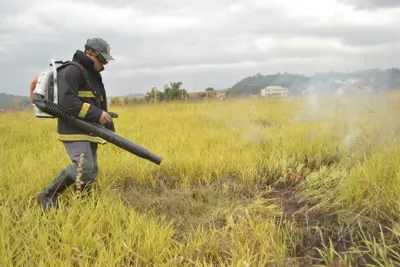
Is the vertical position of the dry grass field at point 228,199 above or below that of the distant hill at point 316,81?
below

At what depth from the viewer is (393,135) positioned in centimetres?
421

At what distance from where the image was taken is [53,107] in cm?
325

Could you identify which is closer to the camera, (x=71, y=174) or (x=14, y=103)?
(x=71, y=174)

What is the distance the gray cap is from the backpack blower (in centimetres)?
24

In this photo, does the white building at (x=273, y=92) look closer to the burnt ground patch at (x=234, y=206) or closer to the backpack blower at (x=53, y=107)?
the burnt ground patch at (x=234, y=206)

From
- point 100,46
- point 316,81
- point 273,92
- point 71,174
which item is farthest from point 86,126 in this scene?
point 273,92

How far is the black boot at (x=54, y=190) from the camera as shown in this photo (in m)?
3.31

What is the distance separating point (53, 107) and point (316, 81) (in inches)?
192

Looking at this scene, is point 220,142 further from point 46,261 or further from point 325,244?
point 46,261

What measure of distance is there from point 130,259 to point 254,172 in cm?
211

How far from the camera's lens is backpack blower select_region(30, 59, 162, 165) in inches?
127

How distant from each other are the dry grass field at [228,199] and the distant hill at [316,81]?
223 millimetres

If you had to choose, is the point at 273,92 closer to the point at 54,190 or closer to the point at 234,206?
the point at 234,206

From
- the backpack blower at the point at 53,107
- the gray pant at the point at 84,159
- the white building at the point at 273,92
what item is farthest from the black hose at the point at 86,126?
the white building at the point at 273,92
